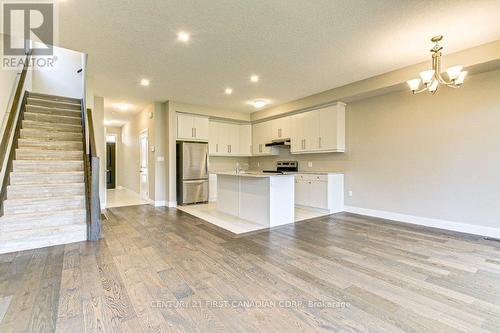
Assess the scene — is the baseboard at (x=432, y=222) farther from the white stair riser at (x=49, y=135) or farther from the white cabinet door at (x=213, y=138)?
the white stair riser at (x=49, y=135)

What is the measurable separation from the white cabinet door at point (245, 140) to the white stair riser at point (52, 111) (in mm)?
4595

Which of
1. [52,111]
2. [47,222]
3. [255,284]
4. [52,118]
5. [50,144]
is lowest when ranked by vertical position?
[255,284]

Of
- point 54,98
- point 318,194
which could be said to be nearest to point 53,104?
point 54,98

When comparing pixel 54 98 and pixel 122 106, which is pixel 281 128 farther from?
pixel 54 98

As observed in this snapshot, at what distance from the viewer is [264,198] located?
14.4 feet

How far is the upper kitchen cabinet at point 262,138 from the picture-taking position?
762cm

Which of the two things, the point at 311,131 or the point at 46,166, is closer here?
the point at 46,166

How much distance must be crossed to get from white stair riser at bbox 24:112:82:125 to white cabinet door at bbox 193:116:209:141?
275 centimetres

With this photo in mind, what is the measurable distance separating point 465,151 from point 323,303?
3933 mm

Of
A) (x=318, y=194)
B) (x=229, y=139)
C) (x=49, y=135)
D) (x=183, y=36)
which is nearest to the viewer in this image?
(x=183, y=36)

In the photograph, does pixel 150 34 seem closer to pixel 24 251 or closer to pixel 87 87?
pixel 87 87

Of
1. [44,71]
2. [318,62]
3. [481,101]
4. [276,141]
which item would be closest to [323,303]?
[318,62]

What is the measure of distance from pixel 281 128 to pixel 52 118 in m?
5.59

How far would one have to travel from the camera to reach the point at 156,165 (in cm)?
666
